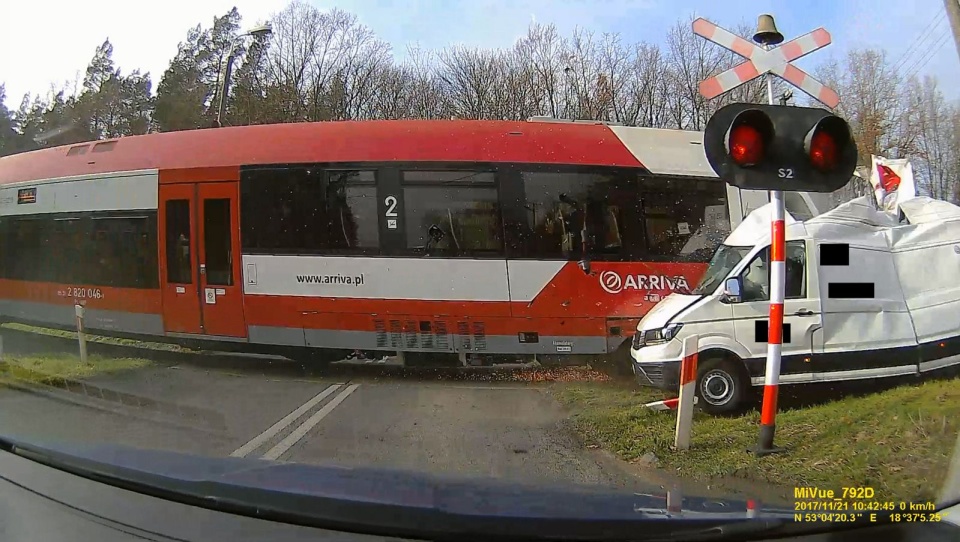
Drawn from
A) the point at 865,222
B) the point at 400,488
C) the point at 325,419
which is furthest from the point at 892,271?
the point at 325,419

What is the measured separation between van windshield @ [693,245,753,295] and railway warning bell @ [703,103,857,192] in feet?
3.26

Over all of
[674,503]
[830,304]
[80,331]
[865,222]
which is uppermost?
[865,222]

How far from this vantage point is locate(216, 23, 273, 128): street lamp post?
17.7ft

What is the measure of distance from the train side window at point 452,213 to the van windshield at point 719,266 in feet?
7.13

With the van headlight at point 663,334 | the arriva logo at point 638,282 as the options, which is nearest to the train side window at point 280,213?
the arriva logo at point 638,282

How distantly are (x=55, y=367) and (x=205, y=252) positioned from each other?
1.76 meters

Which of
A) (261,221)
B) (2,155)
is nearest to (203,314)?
(261,221)

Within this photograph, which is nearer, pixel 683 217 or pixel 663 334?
pixel 663 334

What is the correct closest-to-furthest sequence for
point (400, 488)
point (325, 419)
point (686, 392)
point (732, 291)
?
point (400, 488) < point (686, 392) < point (732, 291) < point (325, 419)

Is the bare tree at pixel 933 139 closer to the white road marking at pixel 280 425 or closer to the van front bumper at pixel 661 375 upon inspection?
the van front bumper at pixel 661 375

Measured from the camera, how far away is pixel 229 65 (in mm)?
5734

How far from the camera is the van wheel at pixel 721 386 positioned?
4.93 metres

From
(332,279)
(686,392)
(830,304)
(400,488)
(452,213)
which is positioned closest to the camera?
(400,488)

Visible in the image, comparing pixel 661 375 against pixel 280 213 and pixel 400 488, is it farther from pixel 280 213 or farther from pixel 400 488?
pixel 280 213
